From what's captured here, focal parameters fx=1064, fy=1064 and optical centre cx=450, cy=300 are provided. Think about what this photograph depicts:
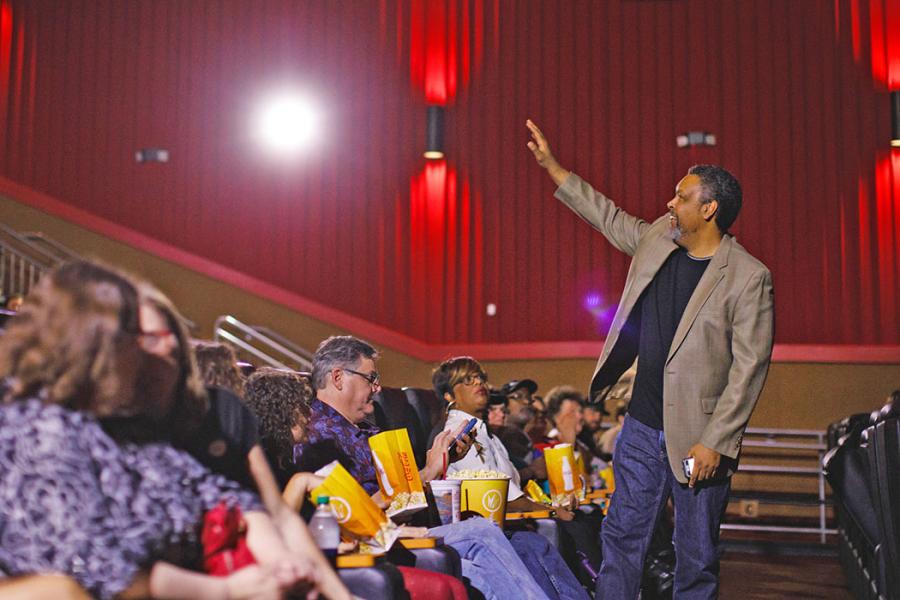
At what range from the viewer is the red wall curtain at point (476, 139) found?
835cm

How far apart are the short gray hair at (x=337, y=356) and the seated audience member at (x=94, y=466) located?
1479mm

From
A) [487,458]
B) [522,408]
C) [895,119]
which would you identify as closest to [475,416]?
[487,458]

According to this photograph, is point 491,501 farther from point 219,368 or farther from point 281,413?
point 219,368

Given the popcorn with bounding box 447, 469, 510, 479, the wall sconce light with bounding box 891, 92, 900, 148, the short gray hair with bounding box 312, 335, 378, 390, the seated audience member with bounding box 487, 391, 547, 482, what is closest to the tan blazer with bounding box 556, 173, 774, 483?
the popcorn with bounding box 447, 469, 510, 479

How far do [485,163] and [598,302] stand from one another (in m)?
1.51

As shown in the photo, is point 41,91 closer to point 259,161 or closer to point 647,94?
point 259,161

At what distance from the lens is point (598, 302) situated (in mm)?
8672

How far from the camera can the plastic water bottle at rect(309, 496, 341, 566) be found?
7.64ft

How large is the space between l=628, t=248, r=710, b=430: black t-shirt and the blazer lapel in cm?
6

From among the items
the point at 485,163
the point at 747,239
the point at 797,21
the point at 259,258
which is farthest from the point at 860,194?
the point at 259,258

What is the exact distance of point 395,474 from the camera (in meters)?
2.98

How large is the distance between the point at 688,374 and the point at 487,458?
1.12 meters

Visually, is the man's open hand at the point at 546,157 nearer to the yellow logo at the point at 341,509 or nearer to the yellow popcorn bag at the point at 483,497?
the yellow popcorn bag at the point at 483,497

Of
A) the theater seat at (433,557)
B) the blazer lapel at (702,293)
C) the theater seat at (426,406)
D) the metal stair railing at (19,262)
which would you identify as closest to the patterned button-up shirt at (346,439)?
the theater seat at (433,557)
